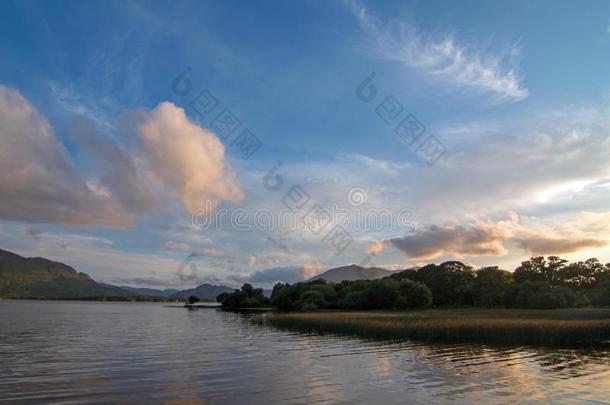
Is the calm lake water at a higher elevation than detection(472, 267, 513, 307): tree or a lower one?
lower

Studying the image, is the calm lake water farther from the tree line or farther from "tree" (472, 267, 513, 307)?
"tree" (472, 267, 513, 307)

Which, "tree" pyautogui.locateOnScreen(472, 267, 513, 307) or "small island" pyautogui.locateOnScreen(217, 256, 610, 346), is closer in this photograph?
"small island" pyautogui.locateOnScreen(217, 256, 610, 346)

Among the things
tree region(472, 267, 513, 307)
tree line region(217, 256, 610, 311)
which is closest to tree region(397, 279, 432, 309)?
tree line region(217, 256, 610, 311)

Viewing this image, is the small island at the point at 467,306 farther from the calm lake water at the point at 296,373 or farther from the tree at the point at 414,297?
the calm lake water at the point at 296,373

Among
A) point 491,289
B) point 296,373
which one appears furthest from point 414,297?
point 296,373

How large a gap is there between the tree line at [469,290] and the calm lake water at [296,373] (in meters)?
80.9

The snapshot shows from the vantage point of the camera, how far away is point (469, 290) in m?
146

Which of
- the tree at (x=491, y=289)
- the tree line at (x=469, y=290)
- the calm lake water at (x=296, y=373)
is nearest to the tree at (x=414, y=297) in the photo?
the tree line at (x=469, y=290)

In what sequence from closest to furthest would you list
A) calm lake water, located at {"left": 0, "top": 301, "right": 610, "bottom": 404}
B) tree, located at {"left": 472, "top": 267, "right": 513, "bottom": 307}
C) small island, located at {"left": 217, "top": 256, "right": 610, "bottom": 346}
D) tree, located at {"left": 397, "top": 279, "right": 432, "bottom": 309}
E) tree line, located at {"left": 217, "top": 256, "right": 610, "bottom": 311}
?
calm lake water, located at {"left": 0, "top": 301, "right": 610, "bottom": 404}
small island, located at {"left": 217, "top": 256, "right": 610, "bottom": 346}
tree line, located at {"left": 217, "top": 256, "right": 610, "bottom": 311}
tree, located at {"left": 397, "top": 279, "right": 432, "bottom": 309}
tree, located at {"left": 472, "top": 267, "right": 513, "bottom": 307}

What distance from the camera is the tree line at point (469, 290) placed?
116m

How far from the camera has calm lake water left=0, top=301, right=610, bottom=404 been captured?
23828mm

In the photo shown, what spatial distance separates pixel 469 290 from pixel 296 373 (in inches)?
5038

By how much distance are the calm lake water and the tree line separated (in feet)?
265

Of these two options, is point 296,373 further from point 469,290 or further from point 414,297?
point 469,290
